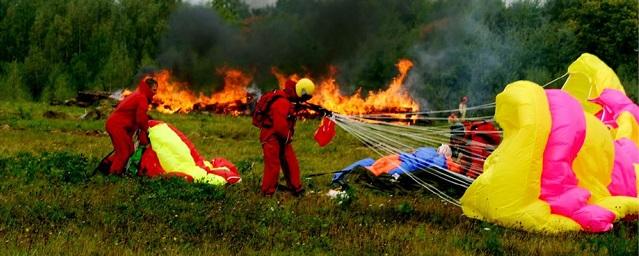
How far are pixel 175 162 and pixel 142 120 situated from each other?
0.97m

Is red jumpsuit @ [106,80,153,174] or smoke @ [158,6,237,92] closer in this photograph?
red jumpsuit @ [106,80,153,174]

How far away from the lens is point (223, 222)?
27.0 ft

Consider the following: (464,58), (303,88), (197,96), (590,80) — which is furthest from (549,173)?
(464,58)

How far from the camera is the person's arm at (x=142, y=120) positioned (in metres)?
11.8

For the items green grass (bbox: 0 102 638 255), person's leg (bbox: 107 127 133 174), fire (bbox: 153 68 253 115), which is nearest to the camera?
green grass (bbox: 0 102 638 255)

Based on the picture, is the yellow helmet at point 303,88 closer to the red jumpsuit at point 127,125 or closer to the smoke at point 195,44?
the red jumpsuit at point 127,125

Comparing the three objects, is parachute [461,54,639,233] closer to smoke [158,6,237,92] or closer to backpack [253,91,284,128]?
backpack [253,91,284,128]

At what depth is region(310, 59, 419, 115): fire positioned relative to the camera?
24.7m

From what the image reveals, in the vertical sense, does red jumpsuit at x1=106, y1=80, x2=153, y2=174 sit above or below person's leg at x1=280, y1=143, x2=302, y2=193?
above

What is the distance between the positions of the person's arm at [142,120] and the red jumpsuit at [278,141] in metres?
2.26

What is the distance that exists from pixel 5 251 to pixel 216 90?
93.9 ft

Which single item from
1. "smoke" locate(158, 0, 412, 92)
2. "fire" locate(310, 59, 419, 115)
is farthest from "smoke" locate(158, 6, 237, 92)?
"fire" locate(310, 59, 419, 115)

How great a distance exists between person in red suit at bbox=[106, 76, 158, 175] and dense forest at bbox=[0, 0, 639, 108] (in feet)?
63.0

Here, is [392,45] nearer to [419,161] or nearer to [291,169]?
[419,161]
